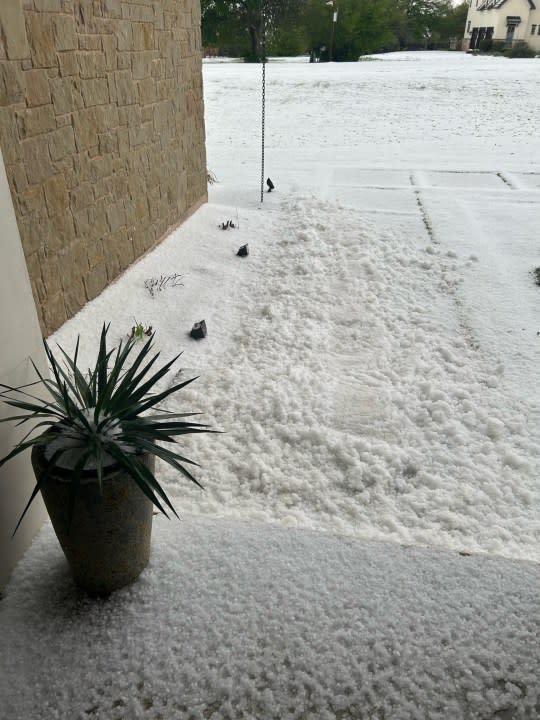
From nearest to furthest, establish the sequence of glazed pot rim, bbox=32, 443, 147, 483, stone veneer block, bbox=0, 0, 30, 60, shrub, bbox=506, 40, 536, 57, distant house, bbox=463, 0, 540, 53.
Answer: glazed pot rim, bbox=32, 443, 147, 483, stone veneer block, bbox=0, 0, 30, 60, shrub, bbox=506, 40, 536, 57, distant house, bbox=463, 0, 540, 53

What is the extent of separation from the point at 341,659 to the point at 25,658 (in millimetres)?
842

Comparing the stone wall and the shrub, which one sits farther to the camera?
the shrub

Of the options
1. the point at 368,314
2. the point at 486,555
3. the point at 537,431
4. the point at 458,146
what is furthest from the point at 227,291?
the point at 458,146

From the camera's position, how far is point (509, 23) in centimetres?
3388

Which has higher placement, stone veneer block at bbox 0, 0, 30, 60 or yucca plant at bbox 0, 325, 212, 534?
stone veneer block at bbox 0, 0, 30, 60

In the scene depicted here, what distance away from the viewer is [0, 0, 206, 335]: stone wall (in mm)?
2902

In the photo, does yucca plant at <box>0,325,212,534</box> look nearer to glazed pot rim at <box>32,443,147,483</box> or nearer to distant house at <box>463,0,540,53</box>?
glazed pot rim at <box>32,443,147,483</box>

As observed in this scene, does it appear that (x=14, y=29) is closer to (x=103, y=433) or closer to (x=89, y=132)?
(x=89, y=132)

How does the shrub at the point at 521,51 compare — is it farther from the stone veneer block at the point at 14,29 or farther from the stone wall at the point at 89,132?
the stone veneer block at the point at 14,29

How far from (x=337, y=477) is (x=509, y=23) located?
40.8m

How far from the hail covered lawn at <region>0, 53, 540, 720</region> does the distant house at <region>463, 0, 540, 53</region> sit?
3462 centimetres

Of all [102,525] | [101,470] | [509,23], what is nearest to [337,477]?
[102,525]

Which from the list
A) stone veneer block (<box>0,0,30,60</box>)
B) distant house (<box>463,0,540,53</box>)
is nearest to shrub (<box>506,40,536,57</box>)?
distant house (<box>463,0,540,53</box>)

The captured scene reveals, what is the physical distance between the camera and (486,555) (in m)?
1.79
